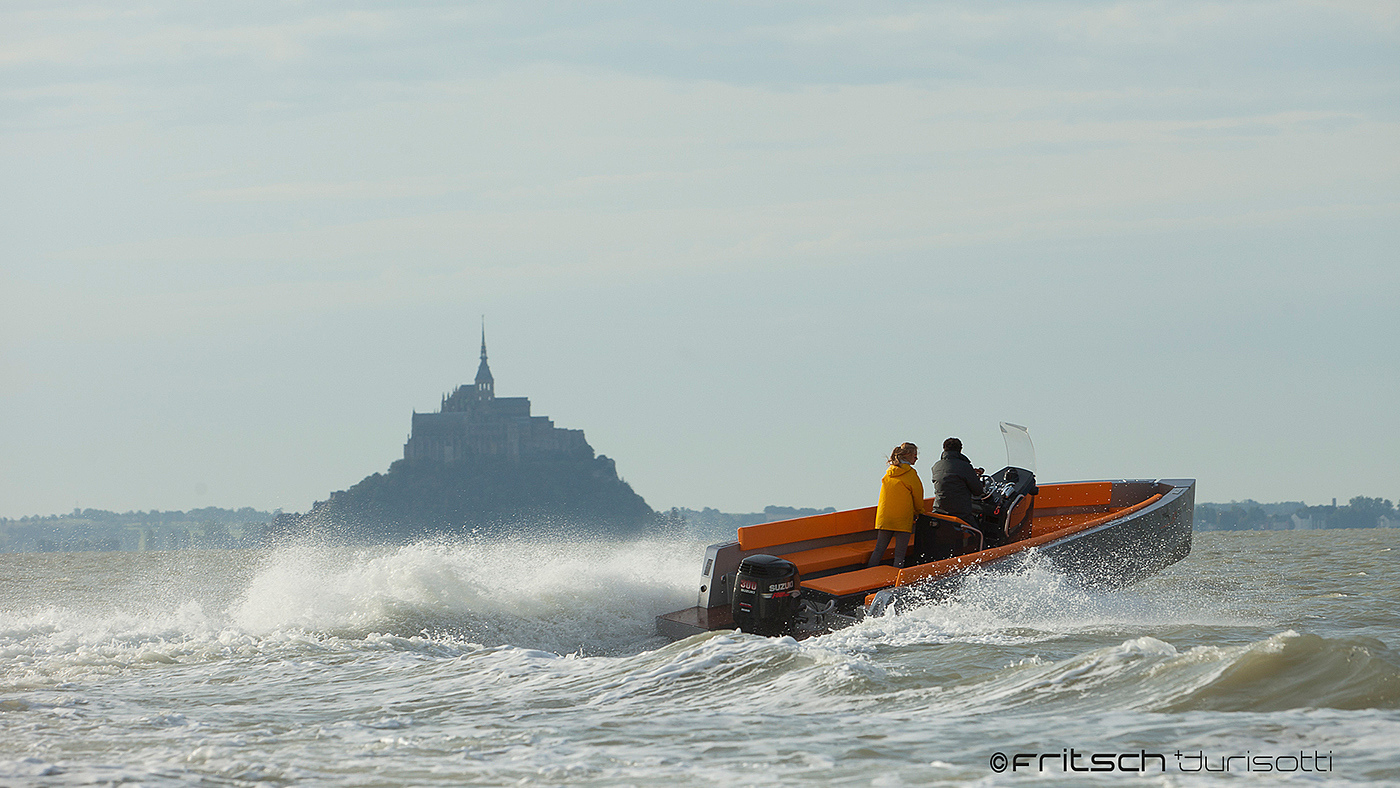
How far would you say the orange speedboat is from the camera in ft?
24.5

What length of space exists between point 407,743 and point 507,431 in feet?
472

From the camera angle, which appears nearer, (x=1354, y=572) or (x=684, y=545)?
(x=684, y=545)

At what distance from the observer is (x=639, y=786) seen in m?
4.37

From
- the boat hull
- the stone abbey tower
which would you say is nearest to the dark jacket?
the boat hull

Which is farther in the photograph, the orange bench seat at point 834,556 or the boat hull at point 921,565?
the orange bench seat at point 834,556

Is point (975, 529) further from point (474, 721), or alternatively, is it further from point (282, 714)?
point (282, 714)

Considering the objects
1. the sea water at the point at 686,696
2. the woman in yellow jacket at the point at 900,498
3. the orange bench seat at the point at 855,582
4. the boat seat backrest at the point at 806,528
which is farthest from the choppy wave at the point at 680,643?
the boat seat backrest at the point at 806,528

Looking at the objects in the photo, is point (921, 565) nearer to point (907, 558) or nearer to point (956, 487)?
point (907, 558)

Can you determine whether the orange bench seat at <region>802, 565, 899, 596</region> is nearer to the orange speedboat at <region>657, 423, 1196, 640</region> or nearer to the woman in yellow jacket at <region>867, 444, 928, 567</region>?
the orange speedboat at <region>657, 423, 1196, 640</region>

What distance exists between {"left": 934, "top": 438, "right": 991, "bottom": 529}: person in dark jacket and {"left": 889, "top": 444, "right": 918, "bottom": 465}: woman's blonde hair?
0.33m

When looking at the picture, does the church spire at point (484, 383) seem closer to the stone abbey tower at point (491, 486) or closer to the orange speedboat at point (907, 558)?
the stone abbey tower at point (491, 486)

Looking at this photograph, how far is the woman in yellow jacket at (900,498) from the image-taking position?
834cm

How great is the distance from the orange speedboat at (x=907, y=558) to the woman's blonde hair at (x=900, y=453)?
0.50 metres

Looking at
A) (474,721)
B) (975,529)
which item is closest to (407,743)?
(474,721)
